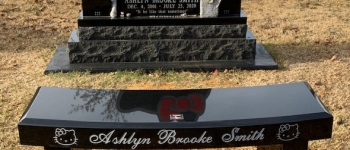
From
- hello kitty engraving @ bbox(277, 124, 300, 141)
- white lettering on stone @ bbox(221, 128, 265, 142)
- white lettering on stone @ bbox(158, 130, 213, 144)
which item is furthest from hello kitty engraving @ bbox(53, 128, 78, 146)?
hello kitty engraving @ bbox(277, 124, 300, 141)

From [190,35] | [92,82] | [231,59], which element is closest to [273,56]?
[231,59]

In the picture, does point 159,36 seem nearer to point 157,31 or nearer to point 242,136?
point 157,31

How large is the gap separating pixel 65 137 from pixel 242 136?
0.98 meters

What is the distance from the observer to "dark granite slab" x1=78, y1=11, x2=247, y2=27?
6031mm

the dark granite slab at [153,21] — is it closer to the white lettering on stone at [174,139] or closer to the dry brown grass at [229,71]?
the dry brown grass at [229,71]

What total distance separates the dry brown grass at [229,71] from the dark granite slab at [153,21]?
0.61 meters

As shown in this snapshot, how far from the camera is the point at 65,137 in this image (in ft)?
9.39

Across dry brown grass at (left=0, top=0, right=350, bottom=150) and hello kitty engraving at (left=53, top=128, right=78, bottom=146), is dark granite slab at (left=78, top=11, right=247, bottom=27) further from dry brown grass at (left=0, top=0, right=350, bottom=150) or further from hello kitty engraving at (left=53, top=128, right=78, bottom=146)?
hello kitty engraving at (left=53, top=128, right=78, bottom=146)

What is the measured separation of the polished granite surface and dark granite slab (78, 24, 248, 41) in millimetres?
2684

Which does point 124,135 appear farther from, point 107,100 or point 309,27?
point 309,27

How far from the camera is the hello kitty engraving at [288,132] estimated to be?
2.94m

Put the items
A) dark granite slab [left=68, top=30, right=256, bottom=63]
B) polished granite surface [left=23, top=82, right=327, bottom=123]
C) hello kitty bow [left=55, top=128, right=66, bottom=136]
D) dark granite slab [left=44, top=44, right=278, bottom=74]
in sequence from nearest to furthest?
hello kitty bow [left=55, top=128, right=66, bottom=136] → polished granite surface [left=23, top=82, right=327, bottom=123] → dark granite slab [left=44, top=44, right=278, bottom=74] → dark granite slab [left=68, top=30, right=256, bottom=63]

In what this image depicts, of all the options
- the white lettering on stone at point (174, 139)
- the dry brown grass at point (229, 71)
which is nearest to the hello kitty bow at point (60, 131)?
the white lettering on stone at point (174, 139)

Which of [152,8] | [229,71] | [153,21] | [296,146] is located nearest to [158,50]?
[153,21]
